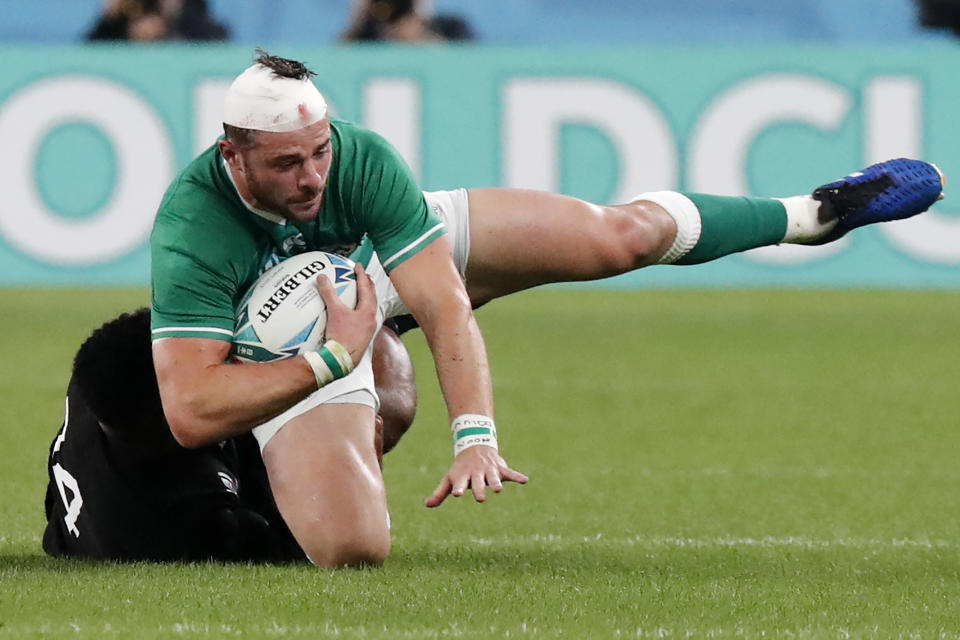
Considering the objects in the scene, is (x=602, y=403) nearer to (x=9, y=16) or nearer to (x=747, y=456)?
(x=747, y=456)

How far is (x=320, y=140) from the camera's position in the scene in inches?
181

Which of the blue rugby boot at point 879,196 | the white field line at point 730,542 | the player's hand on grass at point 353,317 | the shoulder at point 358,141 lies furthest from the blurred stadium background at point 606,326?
the shoulder at point 358,141

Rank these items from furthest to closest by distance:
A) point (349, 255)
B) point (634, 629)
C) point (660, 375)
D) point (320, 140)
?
point (660, 375)
point (349, 255)
point (320, 140)
point (634, 629)

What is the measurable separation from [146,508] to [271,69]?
1.22 meters

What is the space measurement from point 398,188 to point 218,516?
1008 mm

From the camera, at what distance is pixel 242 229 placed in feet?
15.6

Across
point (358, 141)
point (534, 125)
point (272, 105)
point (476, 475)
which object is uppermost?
point (272, 105)

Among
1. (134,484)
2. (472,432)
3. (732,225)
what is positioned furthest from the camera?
(732,225)

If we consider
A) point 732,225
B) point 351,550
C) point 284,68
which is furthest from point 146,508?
point 732,225

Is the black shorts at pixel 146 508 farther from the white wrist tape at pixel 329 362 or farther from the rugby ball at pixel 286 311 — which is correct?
the white wrist tape at pixel 329 362

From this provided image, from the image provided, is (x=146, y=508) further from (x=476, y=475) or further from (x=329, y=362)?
(x=476, y=475)

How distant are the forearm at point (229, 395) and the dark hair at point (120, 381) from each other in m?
0.18

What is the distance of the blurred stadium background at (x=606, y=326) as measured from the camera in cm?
411

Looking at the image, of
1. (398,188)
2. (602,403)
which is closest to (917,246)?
(602,403)
